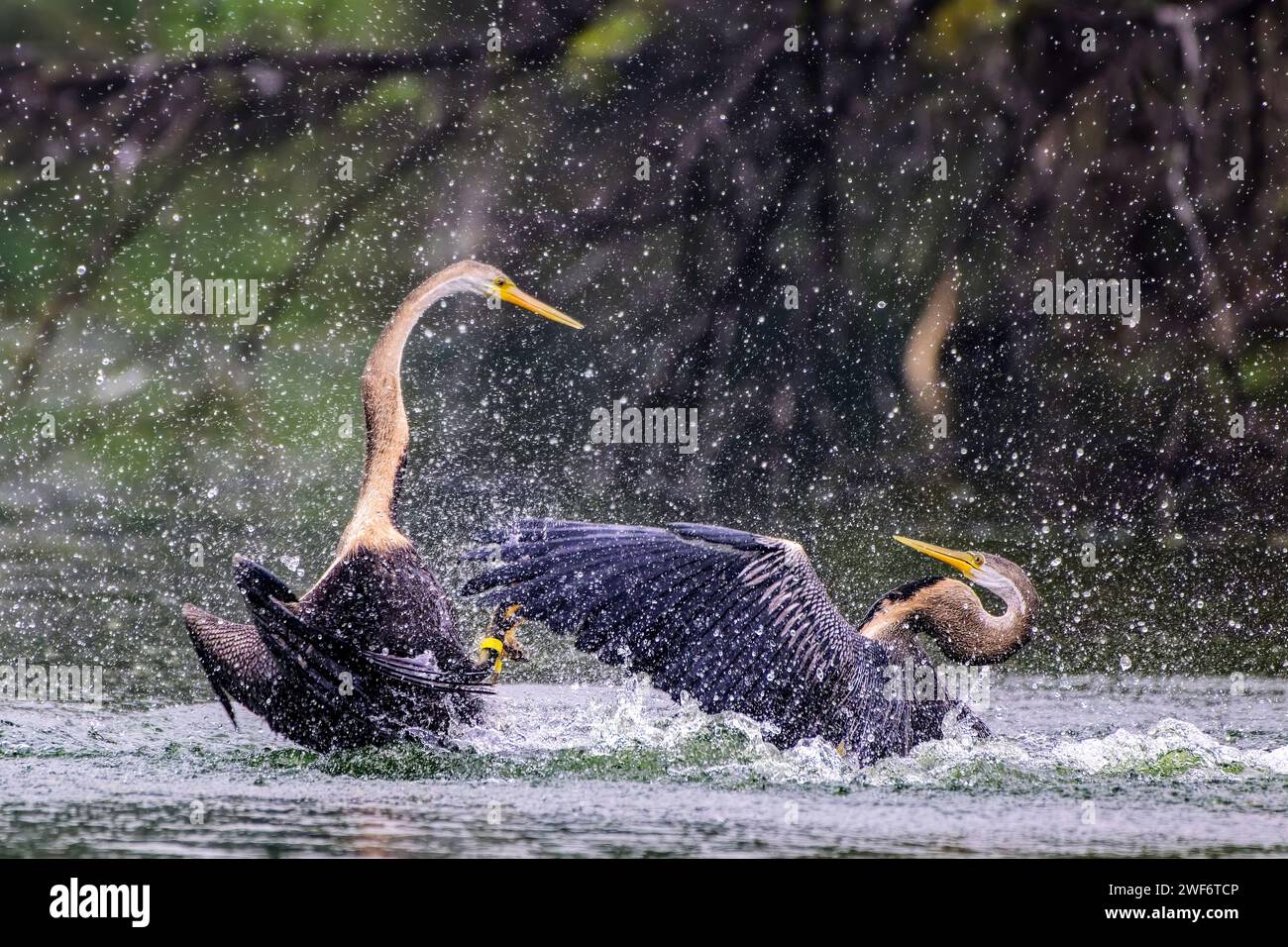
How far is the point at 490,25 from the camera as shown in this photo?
13.2m

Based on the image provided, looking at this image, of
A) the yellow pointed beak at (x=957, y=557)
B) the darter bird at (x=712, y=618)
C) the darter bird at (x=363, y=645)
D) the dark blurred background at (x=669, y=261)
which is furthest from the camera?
the dark blurred background at (x=669, y=261)

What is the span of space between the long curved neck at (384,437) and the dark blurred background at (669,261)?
12.7 feet

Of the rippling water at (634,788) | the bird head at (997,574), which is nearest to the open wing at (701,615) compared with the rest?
the rippling water at (634,788)

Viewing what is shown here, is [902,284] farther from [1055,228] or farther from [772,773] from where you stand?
[772,773]

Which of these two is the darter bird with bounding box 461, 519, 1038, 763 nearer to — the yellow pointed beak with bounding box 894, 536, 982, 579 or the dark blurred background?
the yellow pointed beak with bounding box 894, 536, 982, 579

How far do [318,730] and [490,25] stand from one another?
315 inches

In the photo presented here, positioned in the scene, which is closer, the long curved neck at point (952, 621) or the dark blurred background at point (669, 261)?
the long curved neck at point (952, 621)

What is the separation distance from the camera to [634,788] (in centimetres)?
572

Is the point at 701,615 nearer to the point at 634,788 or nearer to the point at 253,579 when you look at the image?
the point at 634,788

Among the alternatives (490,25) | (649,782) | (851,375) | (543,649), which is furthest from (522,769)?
(490,25)

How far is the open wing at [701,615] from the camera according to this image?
6293mm

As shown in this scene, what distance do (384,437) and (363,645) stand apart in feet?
2.97

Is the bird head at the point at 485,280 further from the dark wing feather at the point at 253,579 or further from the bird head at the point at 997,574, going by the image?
the dark wing feather at the point at 253,579

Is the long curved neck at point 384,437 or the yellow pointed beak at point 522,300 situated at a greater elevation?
the yellow pointed beak at point 522,300
